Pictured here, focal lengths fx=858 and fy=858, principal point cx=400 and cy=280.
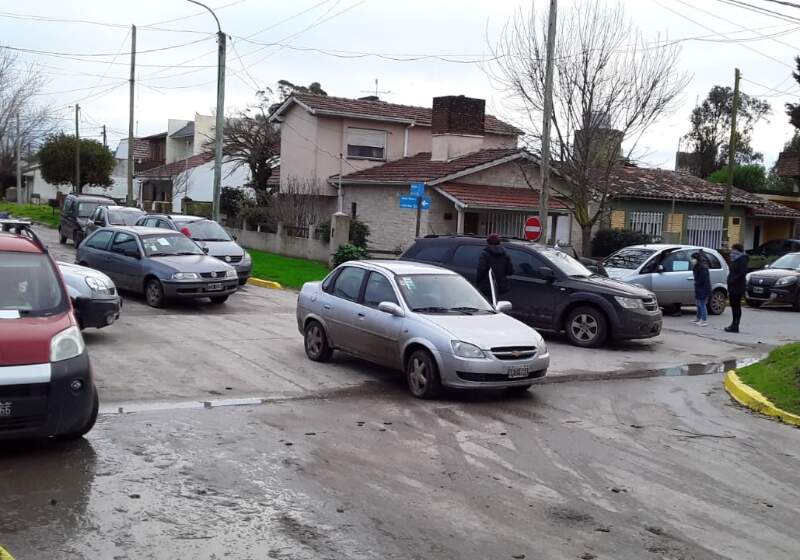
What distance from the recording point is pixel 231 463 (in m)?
7.08

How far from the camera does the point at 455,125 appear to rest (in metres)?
31.7

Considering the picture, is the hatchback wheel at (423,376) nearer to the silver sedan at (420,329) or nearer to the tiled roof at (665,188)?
the silver sedan at (420,329)

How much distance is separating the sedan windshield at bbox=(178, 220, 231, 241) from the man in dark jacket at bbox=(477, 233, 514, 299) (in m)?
8.77

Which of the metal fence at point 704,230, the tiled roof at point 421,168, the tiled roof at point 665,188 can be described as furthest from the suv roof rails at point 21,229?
the metal fence at point 704,230

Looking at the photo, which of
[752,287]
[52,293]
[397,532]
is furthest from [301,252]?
[397,532]

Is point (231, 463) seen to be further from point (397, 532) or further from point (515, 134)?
point (515, 134)

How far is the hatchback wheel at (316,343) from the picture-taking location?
38.5 feet

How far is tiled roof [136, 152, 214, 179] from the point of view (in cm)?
5606

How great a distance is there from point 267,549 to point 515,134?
31623mm

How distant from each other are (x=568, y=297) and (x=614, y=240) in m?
18.0

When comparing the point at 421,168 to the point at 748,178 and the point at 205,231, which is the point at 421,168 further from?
the point at 748,178

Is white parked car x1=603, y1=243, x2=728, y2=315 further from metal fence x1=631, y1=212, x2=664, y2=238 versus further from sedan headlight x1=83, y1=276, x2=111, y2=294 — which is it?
metal fence x1=631, y1=212, x2=664, y2=238

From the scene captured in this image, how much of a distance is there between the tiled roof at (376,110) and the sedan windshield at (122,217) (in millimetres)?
10111

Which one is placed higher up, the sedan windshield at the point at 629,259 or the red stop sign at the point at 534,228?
the red stop sign at the point at 534,228
